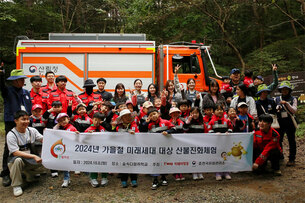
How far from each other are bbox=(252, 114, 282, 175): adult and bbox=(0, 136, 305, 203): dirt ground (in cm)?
30

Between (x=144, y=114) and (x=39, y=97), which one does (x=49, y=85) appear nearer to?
(x=39, y=97)

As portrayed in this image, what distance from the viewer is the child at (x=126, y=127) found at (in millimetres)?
4785

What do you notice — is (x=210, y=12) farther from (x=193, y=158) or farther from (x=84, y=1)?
(x=193, y=158)

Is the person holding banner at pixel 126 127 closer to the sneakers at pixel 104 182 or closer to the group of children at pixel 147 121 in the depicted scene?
the group of children at pixel 147 121

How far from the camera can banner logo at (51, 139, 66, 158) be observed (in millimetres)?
4801

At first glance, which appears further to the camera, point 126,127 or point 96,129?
point 96,129

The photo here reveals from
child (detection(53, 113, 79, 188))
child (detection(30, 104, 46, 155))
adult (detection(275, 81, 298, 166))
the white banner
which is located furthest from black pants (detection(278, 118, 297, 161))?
child (detection(30, 104, 46, 155))

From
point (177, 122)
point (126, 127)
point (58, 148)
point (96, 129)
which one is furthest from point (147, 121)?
point (58, 148)

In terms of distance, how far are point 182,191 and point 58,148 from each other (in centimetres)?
239

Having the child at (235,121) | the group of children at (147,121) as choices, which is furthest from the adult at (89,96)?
the child at (235,121)

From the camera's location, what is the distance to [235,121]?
524cm

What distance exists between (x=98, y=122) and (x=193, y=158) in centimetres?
194

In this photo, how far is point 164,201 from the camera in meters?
4.22

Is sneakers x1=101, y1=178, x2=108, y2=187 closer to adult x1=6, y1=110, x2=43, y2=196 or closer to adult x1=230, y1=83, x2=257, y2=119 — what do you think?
adult x1=6, y1=110, x2=43, y2=196
